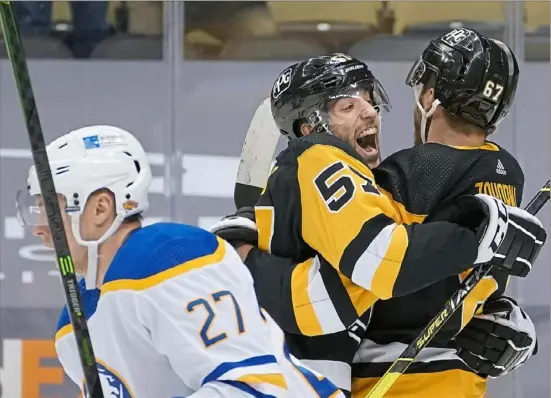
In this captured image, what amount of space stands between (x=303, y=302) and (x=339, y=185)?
0.62ft

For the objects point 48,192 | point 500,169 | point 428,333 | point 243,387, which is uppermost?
point 48,192

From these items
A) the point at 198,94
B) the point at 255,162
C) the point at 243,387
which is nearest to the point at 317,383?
the point at 243,387

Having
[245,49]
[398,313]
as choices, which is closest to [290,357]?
[398,313]

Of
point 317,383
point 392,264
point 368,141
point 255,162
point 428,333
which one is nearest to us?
point 317,383

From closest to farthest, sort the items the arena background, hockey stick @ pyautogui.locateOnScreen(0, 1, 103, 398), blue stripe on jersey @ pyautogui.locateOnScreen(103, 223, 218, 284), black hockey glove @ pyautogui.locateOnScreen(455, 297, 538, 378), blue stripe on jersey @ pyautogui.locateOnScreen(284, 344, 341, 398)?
hockey stick @ pyautogui.locateOnScreen(0, 1, 103, 398) < blue stripe on jersey @ pyautogui.locateOnScreen(103, 223, 218, 284) < blue stripe on jersey @ pyautogui.locateOnScreen(284, 344, 341, 398) < black hockey glove @ pyautogui.locateOnScreen(455, 297, 538, 378) < the arena background

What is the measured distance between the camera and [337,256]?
5.25 ft

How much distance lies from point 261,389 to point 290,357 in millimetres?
112

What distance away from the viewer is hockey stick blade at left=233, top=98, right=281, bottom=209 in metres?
2.25

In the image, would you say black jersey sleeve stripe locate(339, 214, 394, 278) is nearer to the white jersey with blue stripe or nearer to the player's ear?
the white jersey with blue stripe

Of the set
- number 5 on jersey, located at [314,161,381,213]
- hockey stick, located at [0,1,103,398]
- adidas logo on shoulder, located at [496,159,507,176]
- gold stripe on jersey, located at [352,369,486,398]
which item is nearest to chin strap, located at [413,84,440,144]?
adidas logo on shoulder, located at [496,159,507,176]

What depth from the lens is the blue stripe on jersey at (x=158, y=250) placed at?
4.43ft

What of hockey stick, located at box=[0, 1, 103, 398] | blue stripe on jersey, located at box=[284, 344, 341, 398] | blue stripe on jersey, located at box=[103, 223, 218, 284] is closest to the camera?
hockey stick, located at box=[0, 1, 103, 398]

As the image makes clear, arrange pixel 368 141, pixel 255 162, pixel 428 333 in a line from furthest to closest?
pixel 255 162 → pixel 368 141 → pixel 428 333

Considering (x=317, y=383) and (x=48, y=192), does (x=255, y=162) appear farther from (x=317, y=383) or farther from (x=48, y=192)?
(x=48, y=192)
